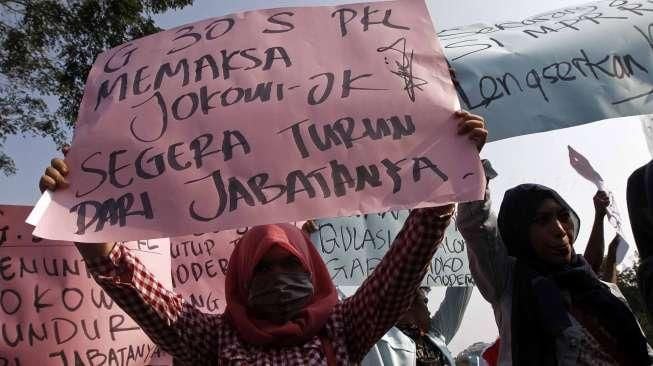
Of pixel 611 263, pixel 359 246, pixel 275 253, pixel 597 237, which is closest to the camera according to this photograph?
pixel 275 253

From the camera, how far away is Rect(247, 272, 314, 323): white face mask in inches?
73.8

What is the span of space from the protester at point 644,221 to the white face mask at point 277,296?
3.25ft

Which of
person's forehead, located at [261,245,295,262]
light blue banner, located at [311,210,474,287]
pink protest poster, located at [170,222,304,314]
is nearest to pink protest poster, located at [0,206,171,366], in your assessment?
pink protest poster, located at [170,222,304,314]

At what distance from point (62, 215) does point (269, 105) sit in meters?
0.68

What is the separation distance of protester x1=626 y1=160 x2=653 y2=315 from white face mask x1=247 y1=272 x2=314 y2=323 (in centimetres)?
99

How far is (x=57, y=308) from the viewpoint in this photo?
258 cm

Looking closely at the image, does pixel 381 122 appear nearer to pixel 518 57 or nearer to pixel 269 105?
pixel 269 105

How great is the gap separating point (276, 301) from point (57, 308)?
122cm

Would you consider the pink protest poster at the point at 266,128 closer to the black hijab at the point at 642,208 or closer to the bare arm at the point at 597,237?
the black hijab at the point at 642,208

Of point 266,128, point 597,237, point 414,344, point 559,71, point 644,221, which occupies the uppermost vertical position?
point 559,71

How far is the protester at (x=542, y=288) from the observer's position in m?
2.18

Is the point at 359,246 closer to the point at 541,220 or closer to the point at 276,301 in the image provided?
the point at 541,220

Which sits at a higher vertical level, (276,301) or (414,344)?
(276,301)

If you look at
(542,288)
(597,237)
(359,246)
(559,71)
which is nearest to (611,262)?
(597,237)
